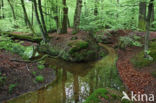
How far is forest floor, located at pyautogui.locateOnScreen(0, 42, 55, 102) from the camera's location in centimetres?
534

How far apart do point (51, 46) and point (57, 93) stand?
714 centimetres

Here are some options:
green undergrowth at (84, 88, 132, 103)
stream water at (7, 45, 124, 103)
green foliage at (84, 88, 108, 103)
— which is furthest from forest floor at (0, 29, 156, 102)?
green foliage at (84, 88, 108, 103)

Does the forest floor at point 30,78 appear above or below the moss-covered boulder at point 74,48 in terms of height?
below

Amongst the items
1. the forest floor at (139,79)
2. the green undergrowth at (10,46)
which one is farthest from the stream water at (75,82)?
the green undergrowth at (10,46)

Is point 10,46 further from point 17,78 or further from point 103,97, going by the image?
point 103,97

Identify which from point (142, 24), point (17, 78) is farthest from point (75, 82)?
point (142, 24)

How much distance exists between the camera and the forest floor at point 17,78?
534cm

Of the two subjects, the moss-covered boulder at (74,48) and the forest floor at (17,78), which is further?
the moss-covered boulder at (74,48)

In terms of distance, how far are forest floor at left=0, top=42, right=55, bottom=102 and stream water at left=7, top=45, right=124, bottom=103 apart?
380 mm

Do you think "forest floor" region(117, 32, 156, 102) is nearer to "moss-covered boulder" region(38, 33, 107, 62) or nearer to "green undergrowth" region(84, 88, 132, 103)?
"green undergrowth" region(84, 88, 132, 103)

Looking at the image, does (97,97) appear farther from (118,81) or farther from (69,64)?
(69,64)

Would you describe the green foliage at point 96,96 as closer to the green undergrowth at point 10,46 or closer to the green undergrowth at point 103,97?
the green undergrowth at point 103,97

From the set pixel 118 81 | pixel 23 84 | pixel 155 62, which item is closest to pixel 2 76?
pixel 23 84

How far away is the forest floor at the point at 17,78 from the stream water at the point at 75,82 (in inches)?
15.0
